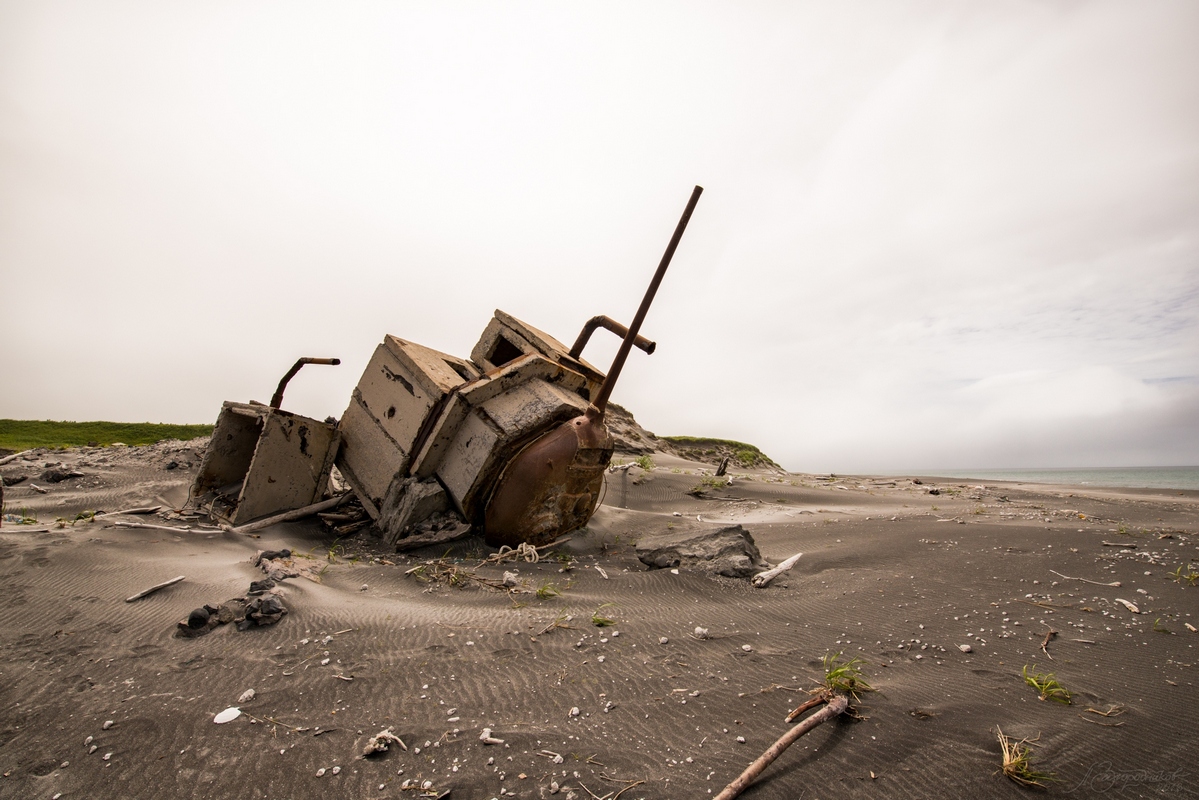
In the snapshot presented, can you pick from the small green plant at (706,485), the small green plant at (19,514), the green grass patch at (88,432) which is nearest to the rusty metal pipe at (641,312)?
the small green plant at (706,485)

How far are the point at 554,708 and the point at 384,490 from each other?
365 centimetres

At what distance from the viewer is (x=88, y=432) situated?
1661 cm

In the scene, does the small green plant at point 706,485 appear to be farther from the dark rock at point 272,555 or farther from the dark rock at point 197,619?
the dark rock at point 197,619

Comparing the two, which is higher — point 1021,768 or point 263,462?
point 263,462

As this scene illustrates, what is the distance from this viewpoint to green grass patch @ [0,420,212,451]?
14742 millimetres

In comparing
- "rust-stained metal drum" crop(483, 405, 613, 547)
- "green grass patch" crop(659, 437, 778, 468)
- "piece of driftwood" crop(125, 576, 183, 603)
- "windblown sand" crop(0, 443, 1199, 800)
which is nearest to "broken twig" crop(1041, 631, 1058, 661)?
"windblown sand" crop(0, 443, 1199, 800)

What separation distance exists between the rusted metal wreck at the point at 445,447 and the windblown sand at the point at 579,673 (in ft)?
1.70

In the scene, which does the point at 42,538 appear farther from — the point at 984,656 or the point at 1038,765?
the point at 984,656

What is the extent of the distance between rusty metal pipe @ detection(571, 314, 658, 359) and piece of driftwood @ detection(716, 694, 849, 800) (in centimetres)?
377

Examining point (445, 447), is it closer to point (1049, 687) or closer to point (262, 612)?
point (262, 612)

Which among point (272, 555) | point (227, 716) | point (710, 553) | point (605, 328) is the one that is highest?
point (605, 328)

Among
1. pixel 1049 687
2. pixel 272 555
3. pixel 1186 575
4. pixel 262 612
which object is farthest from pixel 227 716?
pixel 1186 575

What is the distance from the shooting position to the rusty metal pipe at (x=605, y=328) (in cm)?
557

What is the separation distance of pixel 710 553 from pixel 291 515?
4.09 meters
